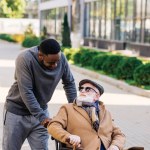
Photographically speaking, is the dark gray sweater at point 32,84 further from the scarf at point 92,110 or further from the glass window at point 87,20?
the glass window at point 87,20

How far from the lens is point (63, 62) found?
157 inches

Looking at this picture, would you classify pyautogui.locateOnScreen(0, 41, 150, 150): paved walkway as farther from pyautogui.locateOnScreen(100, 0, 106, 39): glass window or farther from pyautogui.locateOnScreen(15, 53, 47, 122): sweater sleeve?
pyautogui.locateOnScreen(100, 0, 106, 39): glass window

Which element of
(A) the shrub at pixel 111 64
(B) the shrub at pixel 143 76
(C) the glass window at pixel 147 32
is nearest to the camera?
(B) the shrub at pixel 143 76

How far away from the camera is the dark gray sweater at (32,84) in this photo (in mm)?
3771

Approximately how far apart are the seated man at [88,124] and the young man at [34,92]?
0.44 ft

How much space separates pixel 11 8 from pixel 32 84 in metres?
67.3

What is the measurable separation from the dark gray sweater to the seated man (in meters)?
0.17

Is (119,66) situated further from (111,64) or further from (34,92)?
(34,92)

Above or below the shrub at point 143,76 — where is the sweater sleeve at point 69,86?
above

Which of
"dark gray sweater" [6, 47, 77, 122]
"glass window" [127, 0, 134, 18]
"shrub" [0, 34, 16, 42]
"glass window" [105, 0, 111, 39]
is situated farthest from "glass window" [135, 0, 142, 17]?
"dark gray sweater" [6, 47, 77, 122]

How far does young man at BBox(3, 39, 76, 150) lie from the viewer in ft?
12.2

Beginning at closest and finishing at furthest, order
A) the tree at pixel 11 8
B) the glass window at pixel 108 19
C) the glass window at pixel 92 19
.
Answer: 1. the glass window at pixel 108 19
2. the glass window at pixel 92 19
3. the tree at pixel 11 8

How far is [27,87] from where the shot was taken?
379cm

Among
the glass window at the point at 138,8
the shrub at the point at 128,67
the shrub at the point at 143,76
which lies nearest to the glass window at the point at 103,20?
the glass window at the point at 138,8
